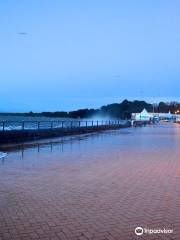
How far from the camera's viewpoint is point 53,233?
5855 millimetres

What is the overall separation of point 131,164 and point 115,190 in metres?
4.64

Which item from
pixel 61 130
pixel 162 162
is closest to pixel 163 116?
pixel 61 130

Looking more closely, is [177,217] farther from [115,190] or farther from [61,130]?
[61,130]

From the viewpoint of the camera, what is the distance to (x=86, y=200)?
26.2 feet

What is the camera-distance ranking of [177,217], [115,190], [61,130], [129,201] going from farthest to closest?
[61,130]
[115,190]
[129,201]
[177,217]

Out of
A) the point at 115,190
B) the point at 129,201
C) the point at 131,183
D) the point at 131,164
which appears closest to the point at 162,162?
the point at 131,164

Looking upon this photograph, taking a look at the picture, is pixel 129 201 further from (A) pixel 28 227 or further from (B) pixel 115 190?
(A) pixel 28 227

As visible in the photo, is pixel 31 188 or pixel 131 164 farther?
pixel 131 164

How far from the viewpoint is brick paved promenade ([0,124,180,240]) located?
6039mm

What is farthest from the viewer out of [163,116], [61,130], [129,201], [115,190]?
[163,116]

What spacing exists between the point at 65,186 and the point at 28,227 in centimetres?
338

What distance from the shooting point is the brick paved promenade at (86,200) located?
19.8 feet

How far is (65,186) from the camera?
9.47 m

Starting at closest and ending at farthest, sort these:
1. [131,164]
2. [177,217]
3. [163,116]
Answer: [177,217] < [131,164] < [163,116]
